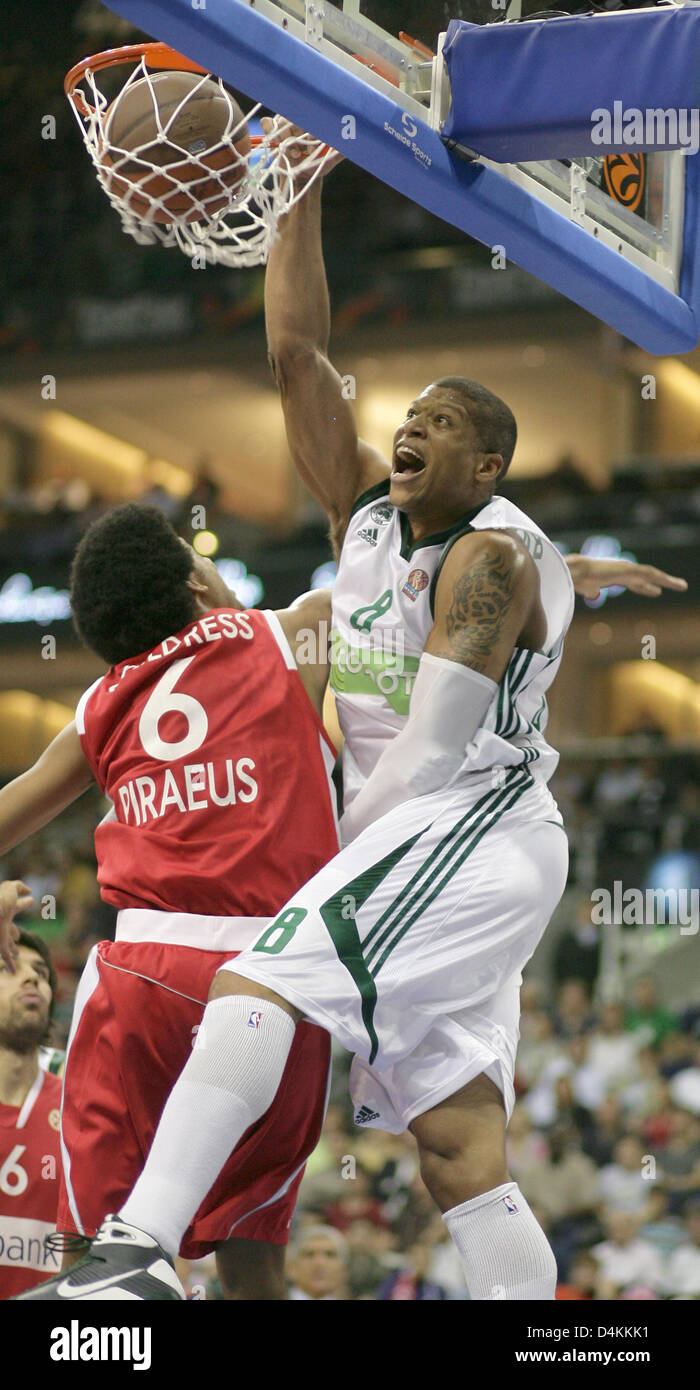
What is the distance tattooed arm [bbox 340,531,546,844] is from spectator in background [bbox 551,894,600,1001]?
29.4ft

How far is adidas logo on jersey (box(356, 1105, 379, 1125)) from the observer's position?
11.5ft

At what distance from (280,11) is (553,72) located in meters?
0.68

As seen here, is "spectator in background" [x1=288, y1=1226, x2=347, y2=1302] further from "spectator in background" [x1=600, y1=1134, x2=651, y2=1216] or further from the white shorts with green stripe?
the white shorts with green stripe

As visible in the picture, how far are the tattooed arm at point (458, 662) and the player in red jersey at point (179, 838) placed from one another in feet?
0.97

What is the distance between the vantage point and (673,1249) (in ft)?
29.2

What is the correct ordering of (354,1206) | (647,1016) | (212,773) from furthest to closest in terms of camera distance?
(647,1016) → (354,1206) → (212,773)

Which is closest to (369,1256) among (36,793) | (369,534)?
(36,793)

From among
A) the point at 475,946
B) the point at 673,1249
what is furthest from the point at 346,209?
the point at 475,946

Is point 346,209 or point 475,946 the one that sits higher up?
point 346,209

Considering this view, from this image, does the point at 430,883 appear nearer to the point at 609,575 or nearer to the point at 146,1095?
the point at 146,1095

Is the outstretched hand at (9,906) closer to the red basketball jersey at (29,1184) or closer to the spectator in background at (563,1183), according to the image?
the red basketball jersey at (29,1184)

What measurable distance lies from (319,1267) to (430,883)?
16.8ft

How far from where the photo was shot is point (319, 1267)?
774cm
